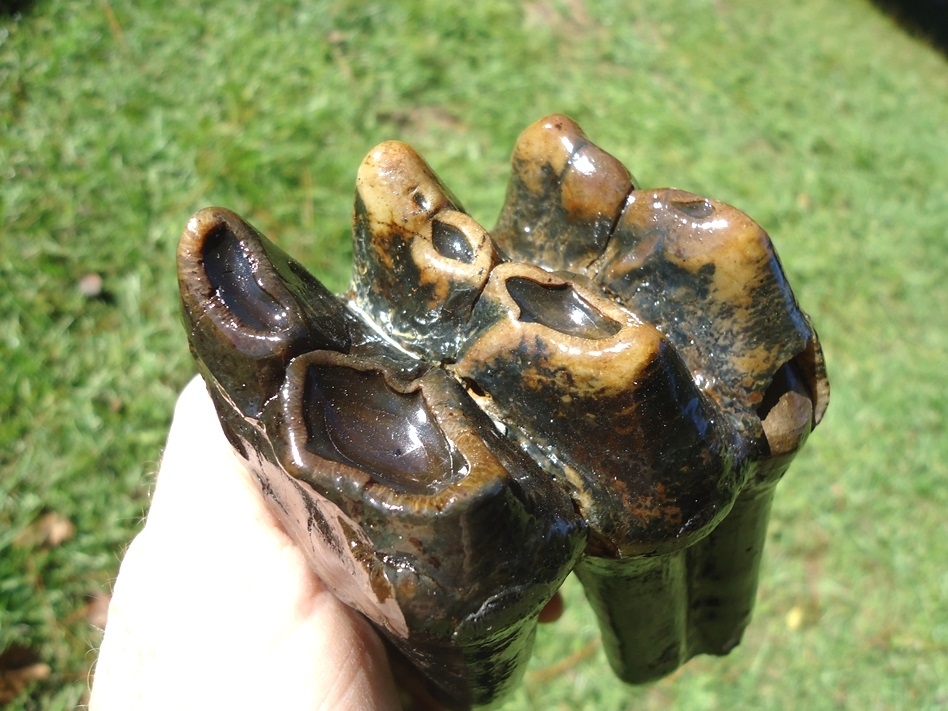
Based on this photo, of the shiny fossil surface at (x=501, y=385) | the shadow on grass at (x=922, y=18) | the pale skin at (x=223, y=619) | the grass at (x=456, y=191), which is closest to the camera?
the shiny fossil surface at (x=501, y=385)

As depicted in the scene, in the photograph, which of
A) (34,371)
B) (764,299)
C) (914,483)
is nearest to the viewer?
(764,299)

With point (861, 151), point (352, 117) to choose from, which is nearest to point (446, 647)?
point (352, 117)

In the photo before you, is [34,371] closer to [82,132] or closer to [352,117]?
[82,132]

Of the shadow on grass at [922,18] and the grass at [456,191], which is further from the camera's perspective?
the shadow on grass at [922,18]

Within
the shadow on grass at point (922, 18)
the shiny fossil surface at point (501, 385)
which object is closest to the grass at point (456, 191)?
the shiny fossil surface at point (501, 385)

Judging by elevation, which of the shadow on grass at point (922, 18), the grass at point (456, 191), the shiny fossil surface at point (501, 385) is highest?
the shiny fossil surface at point (501, 385)

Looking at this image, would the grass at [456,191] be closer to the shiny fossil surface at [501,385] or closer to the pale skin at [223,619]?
the pale skin at [223,619]
